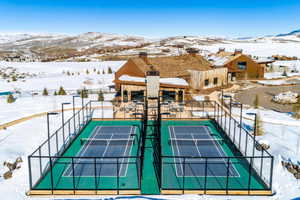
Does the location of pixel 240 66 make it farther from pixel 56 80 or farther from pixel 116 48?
pixel 116 48

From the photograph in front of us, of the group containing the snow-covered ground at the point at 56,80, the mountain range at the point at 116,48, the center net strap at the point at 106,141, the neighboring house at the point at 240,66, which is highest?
the mountain range at the point at 116,48

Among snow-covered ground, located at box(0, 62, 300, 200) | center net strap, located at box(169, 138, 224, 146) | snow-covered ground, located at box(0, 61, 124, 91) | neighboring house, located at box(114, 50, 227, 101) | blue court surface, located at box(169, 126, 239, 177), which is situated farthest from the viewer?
snow-covered ground, located at box(0, 61, 124, 91)

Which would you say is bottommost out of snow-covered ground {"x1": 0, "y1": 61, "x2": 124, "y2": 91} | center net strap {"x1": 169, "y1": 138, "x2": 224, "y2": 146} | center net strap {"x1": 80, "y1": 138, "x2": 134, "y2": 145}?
center net strap {"x1": 80, "y1": 138, "x2": 134, "y2": 145}

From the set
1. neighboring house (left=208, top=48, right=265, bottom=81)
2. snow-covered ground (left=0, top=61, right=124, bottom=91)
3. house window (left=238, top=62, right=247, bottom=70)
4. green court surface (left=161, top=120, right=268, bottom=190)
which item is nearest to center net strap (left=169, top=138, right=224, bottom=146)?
green court surface (left=161, top=120, right=268, bottom=190)

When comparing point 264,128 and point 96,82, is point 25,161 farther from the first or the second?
point 96,82

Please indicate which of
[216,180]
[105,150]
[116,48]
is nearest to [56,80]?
[105,150]

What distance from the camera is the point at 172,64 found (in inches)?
1447

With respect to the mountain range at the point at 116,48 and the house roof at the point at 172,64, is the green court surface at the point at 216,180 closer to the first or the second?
the house roof at the point at 172,64

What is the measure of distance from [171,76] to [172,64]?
3304 millimetres

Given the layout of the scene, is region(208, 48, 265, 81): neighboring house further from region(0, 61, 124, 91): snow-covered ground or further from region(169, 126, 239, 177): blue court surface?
region(169, 126, 239, 177): blue court surface

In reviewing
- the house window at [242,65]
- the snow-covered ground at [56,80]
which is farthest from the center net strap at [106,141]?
the house window at [242,65]

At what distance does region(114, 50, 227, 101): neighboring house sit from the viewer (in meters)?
29.1

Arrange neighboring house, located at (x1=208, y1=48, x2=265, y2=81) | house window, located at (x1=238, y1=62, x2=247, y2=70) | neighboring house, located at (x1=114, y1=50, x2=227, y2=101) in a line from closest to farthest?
neighboring house, located at (x1=114, y1=50, x2=227, y2=101) → neighboring house, located at (x1=208, y1=48, x2=265, y2=81) → house window, located at (x1=238, y1=62, x2=247, y2=70)

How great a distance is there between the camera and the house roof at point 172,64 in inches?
1321
